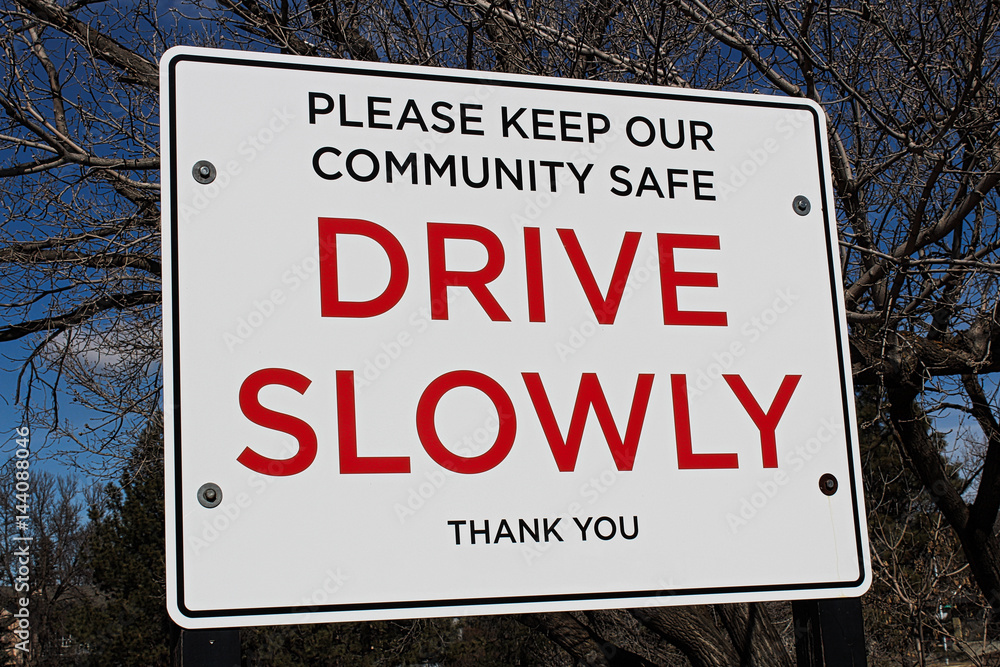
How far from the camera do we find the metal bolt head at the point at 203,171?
1330 mm

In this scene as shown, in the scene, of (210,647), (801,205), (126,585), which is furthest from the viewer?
(126,585)

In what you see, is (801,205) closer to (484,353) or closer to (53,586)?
(484,353)

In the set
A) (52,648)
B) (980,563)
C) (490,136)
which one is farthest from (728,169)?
(52,648)

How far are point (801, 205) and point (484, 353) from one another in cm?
63

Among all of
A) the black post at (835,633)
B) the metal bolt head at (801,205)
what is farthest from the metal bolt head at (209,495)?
the metal bolt head at (801,205)

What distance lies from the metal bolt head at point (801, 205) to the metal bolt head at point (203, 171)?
95cm

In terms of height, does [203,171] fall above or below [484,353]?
above

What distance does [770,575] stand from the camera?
1.37 meters

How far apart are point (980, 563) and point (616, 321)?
6946 millimetres

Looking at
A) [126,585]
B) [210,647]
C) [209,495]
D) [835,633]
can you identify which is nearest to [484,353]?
[209,495]

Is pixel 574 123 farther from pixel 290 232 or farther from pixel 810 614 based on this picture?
pixel 810 614

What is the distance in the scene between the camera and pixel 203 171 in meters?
1.33

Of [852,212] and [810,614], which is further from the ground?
[852,212]

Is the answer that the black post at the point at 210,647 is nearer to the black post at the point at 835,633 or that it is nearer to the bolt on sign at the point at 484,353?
the bolt on sign at the point at 484,353
